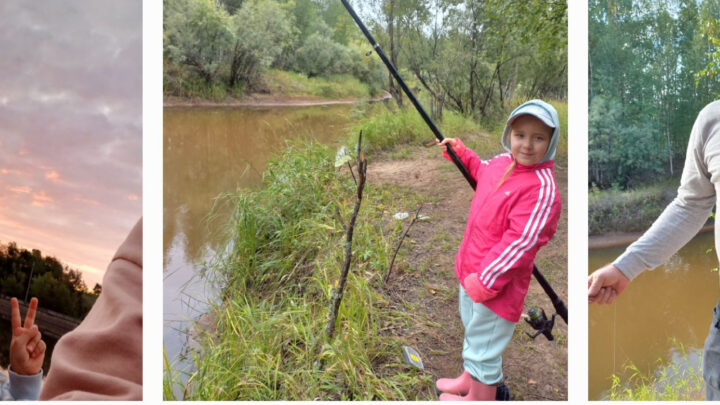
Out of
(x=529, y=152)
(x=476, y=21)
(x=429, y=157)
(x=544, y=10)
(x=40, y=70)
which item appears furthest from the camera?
(x=429, y=157)

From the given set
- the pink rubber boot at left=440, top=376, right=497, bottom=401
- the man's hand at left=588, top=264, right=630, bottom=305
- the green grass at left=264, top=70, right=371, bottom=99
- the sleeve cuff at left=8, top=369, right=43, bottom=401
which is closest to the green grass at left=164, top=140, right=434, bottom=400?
the pink rubber boot at left=440, top=376, right=497, bottom=401

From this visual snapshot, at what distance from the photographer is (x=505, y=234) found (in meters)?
1.01

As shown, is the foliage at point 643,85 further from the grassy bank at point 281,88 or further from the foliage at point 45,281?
the foliage at point 45,281

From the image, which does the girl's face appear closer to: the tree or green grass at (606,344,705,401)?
green grass at (606,344,705,401)

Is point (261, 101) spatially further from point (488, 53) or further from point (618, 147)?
point (618, 147)

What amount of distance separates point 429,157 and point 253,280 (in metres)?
1.03

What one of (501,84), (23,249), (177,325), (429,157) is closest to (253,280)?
(177,325)

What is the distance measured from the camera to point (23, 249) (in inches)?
48.3

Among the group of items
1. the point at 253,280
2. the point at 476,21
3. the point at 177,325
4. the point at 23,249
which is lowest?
the point at 177,325

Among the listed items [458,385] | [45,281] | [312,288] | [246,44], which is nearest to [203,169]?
[246,44]

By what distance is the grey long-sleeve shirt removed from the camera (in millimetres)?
784

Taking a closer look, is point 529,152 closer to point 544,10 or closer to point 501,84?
point 501,84

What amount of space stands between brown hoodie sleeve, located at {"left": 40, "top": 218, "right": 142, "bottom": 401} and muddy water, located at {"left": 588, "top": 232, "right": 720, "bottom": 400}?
110 centimetres

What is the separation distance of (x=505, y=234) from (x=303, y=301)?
828 millimetres
